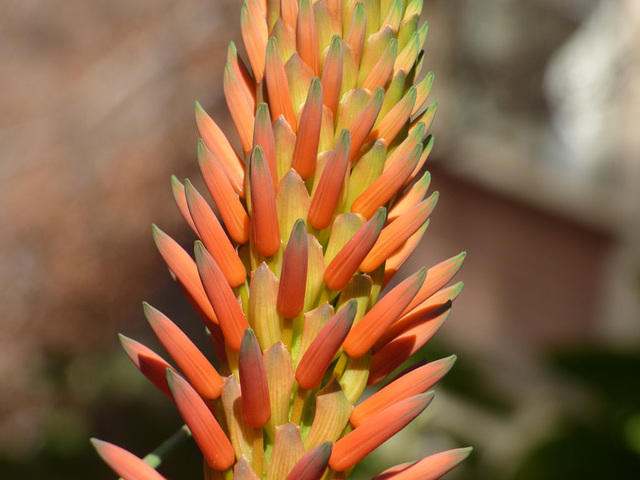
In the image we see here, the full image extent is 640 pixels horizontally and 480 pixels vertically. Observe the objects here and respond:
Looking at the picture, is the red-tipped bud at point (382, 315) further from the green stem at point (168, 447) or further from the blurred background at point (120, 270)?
the blurred background at point (120, 270)

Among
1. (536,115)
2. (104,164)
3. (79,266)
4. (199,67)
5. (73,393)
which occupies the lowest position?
(73,393)

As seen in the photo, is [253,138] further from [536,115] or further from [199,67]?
[536,115]

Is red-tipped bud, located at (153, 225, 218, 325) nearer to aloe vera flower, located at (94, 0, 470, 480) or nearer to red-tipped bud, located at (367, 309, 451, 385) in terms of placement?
aloe vera flower, located at (94, 0, 470, 480)

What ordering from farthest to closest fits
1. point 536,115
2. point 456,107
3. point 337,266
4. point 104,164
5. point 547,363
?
point 536,115
point 456,107
point 547,363
point 104,164
point 337,266

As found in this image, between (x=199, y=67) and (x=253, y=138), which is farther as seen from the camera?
(x=199, y=67)

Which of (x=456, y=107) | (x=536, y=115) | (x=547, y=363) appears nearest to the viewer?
(x=547, y=363)

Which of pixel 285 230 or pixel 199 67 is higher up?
pixel 199 67

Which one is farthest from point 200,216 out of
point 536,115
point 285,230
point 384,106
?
point 536,115
